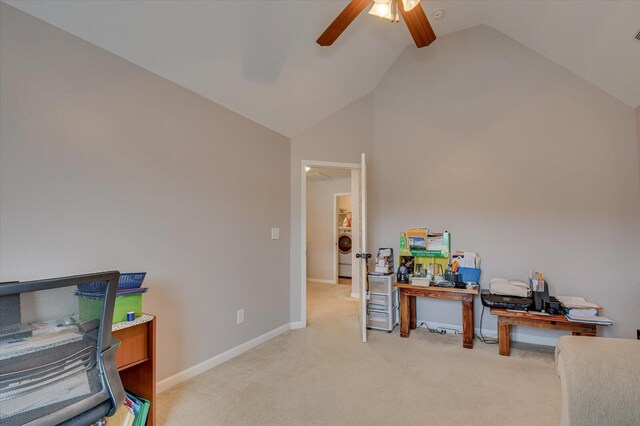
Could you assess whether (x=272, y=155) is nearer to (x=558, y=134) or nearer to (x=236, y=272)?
(x=236, y=272)

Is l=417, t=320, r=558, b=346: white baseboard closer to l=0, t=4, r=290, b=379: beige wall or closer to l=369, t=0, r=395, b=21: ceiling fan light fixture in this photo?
l=0, t=4, r=290, b=379: beige wall

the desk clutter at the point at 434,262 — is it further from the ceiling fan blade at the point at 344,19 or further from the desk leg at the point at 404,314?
the ceiling fan blade at the point at 344,19

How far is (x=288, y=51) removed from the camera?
2725mm

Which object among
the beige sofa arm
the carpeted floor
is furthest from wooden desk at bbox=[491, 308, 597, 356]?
the beige sofa arm

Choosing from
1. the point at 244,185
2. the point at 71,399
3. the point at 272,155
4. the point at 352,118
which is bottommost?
the point at 71,399

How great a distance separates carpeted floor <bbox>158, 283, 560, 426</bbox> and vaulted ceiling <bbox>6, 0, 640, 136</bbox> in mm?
2366

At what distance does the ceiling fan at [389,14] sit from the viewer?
183 centimetres

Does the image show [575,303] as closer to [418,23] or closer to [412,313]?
[412,313]

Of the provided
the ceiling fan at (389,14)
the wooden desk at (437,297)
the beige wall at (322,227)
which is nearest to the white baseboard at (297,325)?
the wooden desk at (437,297)

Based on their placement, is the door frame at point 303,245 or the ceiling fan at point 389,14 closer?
the ceiling fan at point 389,14

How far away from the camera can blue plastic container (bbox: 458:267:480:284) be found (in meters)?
3.45

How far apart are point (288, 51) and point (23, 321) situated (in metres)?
2.59

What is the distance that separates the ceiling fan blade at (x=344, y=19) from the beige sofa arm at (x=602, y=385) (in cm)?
201

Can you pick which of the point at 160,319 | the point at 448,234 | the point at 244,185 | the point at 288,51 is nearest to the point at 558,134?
the point at 448,234
